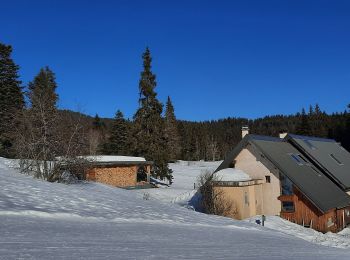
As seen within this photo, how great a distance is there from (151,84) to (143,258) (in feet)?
133

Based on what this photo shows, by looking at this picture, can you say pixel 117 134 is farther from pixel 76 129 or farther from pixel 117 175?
pixel 76 129

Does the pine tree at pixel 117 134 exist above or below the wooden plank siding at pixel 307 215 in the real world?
above

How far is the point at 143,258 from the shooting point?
→ 22.1 feet

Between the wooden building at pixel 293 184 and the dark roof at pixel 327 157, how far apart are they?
14 centimetres

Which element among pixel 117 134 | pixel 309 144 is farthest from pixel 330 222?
pixel 117 134

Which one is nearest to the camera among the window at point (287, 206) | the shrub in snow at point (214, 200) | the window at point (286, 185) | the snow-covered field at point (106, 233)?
the snow-covered field at point (106, 233)

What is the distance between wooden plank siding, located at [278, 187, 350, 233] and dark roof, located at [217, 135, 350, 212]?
67 cm

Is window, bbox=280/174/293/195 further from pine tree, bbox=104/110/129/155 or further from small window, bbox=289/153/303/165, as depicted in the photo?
pine tree, bbox=104/110/129/155

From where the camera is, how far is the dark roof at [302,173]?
27.6m

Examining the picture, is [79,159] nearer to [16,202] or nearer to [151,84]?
[16,202]

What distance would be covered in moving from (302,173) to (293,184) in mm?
1972

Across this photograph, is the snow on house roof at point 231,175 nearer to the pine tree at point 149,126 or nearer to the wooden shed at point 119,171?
the wooden shed at point 119,171

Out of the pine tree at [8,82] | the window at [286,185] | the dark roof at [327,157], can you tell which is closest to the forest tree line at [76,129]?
the pine tree at [8,82]

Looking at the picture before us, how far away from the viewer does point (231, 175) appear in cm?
2875
